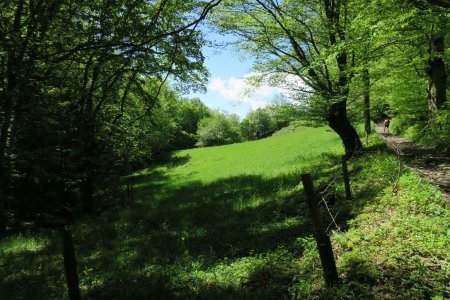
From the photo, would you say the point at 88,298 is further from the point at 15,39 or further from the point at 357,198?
the point at 357,198

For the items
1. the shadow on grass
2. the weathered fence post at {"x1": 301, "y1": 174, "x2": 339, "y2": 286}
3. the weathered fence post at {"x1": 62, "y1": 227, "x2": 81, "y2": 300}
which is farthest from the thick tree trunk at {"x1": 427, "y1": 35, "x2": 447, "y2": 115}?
the weathered fence post at {"x1": 62, "y1": 227, "x2": 81, "y2": 300}

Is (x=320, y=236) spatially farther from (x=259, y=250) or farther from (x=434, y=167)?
(x=434, y=167)

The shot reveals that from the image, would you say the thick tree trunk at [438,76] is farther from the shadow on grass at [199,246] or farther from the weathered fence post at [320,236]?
the weathered fence post at [320,236]

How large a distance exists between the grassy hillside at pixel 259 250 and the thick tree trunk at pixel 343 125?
1.93 m

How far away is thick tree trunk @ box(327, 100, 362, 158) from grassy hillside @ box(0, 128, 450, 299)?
75.9 inches

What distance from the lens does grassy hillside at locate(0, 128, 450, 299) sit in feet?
18.2

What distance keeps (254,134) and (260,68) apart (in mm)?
84621

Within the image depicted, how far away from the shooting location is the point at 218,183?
19.4m

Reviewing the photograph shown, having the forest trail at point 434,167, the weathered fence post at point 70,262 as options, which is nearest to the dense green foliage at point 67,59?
the weathered fence post at point 70,262

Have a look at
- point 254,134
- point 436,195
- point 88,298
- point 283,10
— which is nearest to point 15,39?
point 88,298

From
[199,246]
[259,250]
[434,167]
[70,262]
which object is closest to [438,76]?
[434,167]

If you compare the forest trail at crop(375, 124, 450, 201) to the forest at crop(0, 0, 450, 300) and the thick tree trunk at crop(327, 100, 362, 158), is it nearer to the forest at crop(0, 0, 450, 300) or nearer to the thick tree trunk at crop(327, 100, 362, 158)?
the forest at crop(0, 0, 450, 300)

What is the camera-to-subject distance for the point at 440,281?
197 inches

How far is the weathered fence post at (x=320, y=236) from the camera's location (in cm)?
489
